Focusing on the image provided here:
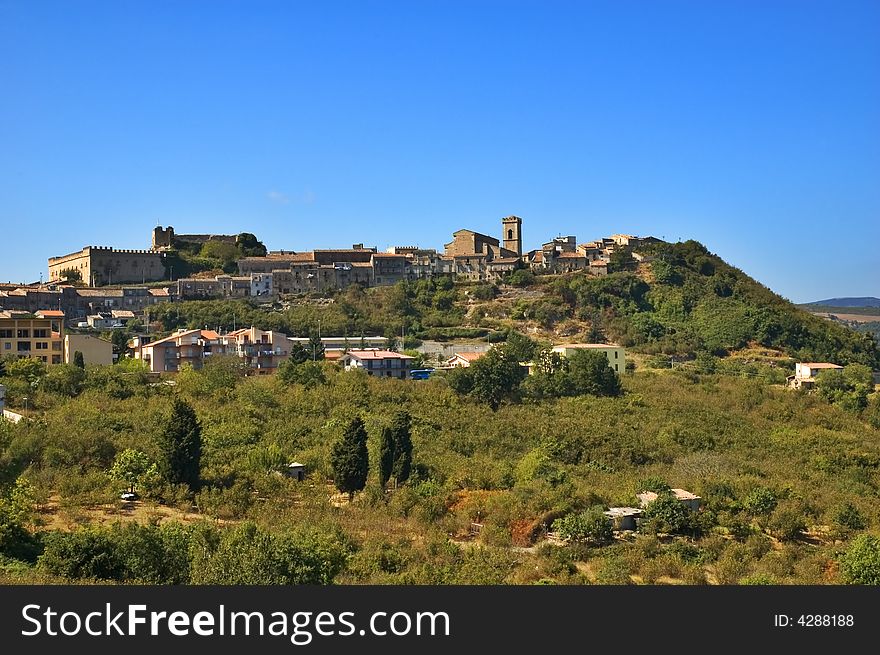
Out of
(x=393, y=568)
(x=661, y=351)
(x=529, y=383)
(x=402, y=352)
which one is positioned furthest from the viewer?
(x=661, y=351)

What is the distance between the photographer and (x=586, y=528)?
2144 cm

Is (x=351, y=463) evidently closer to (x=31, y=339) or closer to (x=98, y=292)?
(x=31, y=339)

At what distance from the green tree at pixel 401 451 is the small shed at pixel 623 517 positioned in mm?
5453

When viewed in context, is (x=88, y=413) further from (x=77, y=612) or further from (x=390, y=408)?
(x=77, y=612)

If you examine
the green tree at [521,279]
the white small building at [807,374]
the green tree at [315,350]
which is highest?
the green tree at [521,279]

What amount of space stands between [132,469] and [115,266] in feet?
139

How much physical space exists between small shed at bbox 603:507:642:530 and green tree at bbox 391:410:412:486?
5.45 m

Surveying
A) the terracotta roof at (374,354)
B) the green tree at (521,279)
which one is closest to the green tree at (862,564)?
the terracotta roof at (374,354)

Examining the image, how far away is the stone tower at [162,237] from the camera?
2766 inches

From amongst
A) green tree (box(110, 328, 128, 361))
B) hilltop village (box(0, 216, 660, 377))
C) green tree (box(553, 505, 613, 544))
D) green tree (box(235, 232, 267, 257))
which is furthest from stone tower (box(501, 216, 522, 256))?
green tree (box(553, 505, 613, 544))

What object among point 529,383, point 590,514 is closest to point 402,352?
point 529,383

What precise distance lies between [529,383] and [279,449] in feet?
49.8

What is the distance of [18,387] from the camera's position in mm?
31875

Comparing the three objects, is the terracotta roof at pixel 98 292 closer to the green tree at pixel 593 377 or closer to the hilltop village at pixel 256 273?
the hilltop village at pixel 256 273
